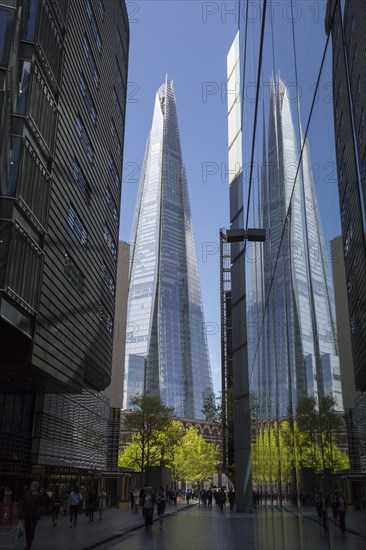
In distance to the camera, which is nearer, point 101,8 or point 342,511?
point 342,511

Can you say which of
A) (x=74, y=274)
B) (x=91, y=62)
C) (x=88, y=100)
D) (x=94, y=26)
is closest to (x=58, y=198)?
(x=74, y=274)

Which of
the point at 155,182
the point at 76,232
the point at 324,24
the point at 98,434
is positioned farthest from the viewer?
the point at 155,182

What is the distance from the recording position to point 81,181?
28.3m

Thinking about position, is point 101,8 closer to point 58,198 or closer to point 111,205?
point 111,205

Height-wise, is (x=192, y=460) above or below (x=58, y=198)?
below

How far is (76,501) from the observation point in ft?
80.8

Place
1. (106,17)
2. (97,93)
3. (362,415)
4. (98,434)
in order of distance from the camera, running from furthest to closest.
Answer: (98,434) → (106,17) → (97,93) → (362,415)

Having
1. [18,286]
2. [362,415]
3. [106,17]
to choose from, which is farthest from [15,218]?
[106,17]

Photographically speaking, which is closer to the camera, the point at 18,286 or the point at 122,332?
the point at 18,286

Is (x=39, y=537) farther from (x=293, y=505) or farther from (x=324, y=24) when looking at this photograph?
(x=324, y=24)

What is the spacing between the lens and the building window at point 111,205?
1385 inches

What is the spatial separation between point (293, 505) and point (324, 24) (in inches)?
155

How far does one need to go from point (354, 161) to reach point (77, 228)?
25.6 meters

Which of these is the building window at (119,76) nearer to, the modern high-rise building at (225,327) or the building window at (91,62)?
the building window at (91,62)
